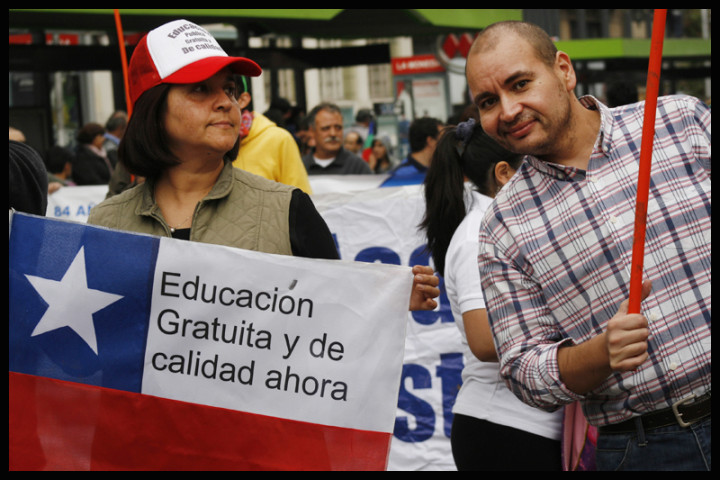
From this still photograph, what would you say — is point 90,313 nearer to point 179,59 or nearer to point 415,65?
point 179,59

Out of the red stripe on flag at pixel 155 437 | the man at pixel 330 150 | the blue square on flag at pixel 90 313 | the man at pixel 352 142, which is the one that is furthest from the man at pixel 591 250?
the man at pixel 352 142

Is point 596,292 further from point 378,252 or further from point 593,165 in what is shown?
point 378,252

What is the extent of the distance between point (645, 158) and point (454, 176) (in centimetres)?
155

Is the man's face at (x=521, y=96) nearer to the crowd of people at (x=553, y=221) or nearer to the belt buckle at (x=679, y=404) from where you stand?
the crowd of people at (x=553, y=221)

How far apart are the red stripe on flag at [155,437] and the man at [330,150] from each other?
5.75 m

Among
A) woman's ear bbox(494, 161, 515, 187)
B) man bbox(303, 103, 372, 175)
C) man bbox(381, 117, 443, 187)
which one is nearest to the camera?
woman's ear bbox(494, 161, 515, 187)

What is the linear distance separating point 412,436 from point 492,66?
3.05 m

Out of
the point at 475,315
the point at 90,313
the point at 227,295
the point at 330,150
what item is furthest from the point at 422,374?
the point at 330,150

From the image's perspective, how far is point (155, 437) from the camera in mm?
2664

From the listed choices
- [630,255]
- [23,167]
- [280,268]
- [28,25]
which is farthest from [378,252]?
[28,25]

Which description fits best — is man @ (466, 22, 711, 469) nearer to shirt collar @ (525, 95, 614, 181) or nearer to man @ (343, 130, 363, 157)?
shirt collar @ (525, 95, 614, 181)

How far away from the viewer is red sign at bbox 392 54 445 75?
757 inches

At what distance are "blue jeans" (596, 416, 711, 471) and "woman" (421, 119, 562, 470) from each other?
711 mm

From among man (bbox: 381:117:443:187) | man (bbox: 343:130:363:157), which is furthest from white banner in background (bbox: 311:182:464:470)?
man (bbox: 343:130:363:157)
